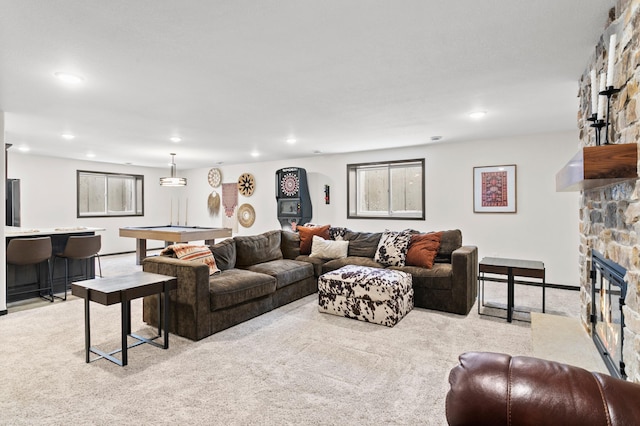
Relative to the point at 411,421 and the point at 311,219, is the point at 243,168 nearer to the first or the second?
the point at 311,219

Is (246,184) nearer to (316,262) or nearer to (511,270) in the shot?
(316,262)

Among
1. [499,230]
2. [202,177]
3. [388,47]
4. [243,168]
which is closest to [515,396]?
[388,47]

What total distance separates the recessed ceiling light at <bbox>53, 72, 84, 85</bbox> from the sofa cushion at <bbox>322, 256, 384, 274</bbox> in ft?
10.5

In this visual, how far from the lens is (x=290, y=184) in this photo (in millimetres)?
6980

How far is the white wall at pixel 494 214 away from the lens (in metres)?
4.78

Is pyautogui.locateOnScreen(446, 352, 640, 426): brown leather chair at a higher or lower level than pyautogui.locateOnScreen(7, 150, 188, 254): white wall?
lower

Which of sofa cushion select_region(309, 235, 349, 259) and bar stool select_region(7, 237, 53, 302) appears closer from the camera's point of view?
bar stool select_region(7, 237, 53, 302)

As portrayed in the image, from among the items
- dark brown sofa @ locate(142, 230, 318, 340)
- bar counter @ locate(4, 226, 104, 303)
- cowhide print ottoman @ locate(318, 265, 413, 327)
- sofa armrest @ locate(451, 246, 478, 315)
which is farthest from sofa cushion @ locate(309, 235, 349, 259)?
bar counter @ locate(4, 226, 104, 303)

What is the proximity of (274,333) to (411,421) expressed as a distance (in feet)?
5.16

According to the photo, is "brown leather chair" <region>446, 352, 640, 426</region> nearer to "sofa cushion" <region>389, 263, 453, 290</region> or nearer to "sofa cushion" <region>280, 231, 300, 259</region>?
"sofa cushion" <region>389, 263, 453, 290</region>

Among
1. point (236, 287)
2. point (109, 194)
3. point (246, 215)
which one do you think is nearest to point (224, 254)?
point (236, 287)

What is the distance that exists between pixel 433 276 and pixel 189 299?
2.53 meters

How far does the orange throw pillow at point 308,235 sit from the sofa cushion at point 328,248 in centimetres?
12

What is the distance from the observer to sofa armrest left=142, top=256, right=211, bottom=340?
3.01 meters
